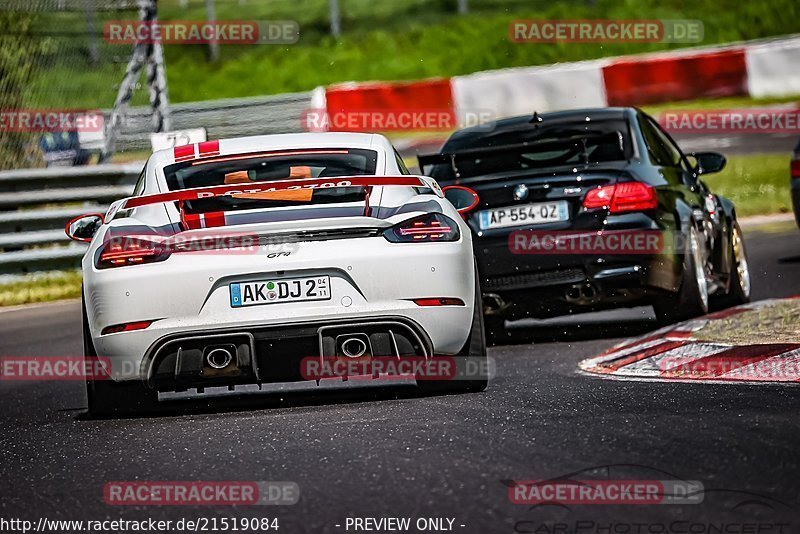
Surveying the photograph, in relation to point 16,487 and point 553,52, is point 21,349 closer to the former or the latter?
point 16,487

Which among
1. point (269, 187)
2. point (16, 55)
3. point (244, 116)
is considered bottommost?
point (244, 116)

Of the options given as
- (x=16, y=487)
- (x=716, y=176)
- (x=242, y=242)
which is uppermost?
(x=242, y=242)

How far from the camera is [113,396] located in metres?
6.82

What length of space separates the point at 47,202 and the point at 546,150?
757cm

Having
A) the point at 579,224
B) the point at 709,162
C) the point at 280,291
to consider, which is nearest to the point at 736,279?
the point at 709,162

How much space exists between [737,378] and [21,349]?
5.82 meters

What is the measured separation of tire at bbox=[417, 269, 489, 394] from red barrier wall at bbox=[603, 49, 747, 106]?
2314 centimetres

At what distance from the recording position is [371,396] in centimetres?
701

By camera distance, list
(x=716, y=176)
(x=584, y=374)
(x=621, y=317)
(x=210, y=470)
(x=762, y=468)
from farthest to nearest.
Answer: (x=716, y=176)
(x=621, y=317)
(x=584, y=374)
(x=210, y=470)
(x=762, y=468)

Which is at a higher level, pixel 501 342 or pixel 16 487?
pixel 16 487

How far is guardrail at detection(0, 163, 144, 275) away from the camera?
1515 cm

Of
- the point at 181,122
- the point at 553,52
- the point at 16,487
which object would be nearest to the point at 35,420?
the point at 16,487

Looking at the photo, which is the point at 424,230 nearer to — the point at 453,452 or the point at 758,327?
the point at 453,452

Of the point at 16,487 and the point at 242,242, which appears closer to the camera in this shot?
the point at 16,487
